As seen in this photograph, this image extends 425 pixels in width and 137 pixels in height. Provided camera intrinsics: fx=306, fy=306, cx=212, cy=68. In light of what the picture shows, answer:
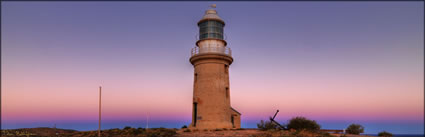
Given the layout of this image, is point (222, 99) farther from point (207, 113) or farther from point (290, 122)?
point (290, 122)

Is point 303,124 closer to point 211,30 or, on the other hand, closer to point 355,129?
point 355,129

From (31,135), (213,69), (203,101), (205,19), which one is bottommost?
(31,135)

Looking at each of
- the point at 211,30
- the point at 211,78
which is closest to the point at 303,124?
the point at 211,78

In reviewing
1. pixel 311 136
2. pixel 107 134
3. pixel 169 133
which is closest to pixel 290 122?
pixel 311 136

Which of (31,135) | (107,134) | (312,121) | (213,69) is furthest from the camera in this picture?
(213,69)

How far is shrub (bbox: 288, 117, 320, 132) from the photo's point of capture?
2181 cm

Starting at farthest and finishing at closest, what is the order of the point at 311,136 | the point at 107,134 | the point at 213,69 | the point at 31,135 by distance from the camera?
the point at 213,69 → the point at 31,135 → the point at 107,134 → the point at 311,136

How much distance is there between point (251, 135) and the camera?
18078 millimetres

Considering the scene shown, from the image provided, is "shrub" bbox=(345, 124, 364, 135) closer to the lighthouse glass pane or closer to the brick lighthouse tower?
the brick lighthouse tower

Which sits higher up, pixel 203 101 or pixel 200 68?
pixel 200 68

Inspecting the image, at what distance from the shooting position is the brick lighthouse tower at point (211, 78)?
902 inches

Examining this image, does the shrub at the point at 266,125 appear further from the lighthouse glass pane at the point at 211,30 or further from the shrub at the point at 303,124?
the lighthouse glass pane at the point at 211,30

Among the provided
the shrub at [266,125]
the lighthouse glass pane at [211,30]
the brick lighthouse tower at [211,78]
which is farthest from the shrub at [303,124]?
the lighthouse glass pane at [211,30]

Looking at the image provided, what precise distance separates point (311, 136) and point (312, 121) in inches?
188
